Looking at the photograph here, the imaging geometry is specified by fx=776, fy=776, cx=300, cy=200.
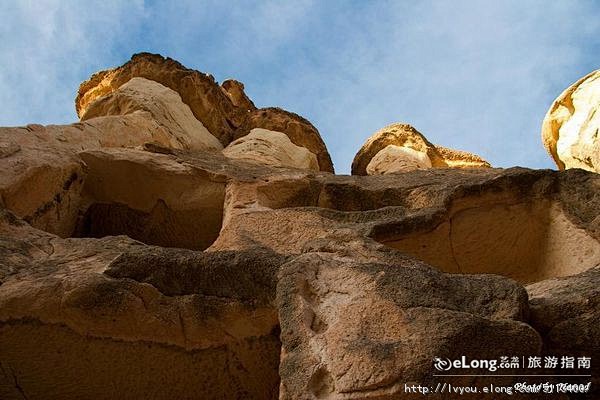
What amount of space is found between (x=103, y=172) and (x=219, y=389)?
3.34 metres

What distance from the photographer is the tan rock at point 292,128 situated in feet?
41.5

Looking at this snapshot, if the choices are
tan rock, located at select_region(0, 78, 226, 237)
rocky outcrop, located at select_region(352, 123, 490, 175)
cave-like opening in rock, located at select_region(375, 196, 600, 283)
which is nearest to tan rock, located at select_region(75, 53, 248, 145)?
tan rock, located at select_region(0, 78, 226, 237)

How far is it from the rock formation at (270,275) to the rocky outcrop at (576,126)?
3334 mm

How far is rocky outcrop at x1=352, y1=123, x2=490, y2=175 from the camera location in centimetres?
1285

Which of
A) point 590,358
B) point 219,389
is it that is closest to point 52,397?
point 219,389

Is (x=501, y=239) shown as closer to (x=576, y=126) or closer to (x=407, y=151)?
(x=576, y=126)

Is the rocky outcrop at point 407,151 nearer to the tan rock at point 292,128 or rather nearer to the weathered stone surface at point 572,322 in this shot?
the tan rock at point 292,128

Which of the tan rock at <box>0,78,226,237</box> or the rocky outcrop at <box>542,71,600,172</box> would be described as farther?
the rocky outcrop at <box>542,71,600,172</box>

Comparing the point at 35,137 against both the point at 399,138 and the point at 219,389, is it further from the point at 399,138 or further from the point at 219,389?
the point at 399,138

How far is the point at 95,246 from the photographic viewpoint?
15.1 ft

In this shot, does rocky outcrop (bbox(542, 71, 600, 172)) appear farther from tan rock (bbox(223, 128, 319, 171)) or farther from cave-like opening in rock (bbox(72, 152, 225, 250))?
cave-like opening in rock (bbox(72, 152, 225, 250))

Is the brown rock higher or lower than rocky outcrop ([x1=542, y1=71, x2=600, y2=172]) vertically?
higher

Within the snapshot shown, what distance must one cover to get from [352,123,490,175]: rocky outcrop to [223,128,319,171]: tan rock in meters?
1.67
